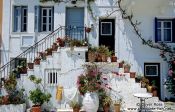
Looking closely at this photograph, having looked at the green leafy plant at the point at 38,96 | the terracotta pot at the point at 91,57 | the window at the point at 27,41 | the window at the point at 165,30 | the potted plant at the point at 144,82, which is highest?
the window at the point at 165,30

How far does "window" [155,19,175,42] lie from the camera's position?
20.1 meters

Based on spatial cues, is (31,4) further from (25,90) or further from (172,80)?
(172,80)

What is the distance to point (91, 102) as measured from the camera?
16.0m

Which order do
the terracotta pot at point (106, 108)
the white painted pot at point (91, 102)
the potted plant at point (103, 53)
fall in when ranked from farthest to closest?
the potted plant at point (103, 53) → the terracotta pot at point (106, 108) → the white painted pot at point (91, 102)

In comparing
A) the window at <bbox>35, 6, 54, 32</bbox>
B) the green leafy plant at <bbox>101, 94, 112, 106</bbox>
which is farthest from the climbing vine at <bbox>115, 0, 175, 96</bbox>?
the green leafy plant at <bbox>101, 94, 112, 106</bbox>

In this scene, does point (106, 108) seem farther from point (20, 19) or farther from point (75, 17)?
point (20, 19)

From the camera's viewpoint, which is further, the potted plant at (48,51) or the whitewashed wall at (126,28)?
the whitewashed wall at (126,28)

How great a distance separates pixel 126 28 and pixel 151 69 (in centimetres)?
257

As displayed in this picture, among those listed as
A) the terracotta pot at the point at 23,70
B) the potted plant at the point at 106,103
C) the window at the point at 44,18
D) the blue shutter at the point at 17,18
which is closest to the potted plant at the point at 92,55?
the potted plant at the point at 106,103

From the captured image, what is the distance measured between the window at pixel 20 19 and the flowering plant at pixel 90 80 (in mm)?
4837

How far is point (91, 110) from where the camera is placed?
16000 millimetres

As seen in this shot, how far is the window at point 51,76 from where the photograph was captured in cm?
1778

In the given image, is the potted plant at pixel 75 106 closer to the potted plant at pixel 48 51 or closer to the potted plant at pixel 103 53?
the potted plant at pixel 103 53

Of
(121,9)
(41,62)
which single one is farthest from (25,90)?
(121,9)
